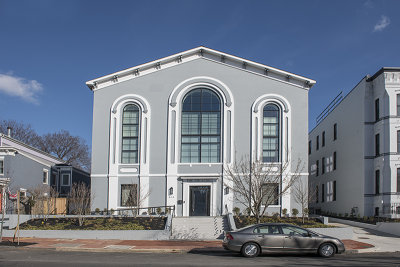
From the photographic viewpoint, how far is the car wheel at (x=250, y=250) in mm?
15734

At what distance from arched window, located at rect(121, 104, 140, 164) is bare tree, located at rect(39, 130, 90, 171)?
34.7m

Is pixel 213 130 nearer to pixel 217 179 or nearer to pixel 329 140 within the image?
pixel 217 179

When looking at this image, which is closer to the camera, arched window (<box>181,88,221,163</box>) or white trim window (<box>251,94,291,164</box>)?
white trim window (<box>251,94,291,164</box>)

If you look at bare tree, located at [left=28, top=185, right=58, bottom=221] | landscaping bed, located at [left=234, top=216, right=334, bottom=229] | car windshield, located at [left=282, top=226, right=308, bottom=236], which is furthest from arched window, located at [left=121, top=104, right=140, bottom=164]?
car windshield, located at [left=282, top=226, right=308, bottom=236]

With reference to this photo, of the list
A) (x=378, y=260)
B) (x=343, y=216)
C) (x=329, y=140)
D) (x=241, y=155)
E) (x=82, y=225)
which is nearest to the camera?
(x=378, y=260)

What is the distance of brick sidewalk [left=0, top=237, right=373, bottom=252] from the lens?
60.3 ft

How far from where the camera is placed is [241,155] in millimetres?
28609

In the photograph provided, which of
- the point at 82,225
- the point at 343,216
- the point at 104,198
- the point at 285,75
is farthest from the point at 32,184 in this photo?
the point at 343,216

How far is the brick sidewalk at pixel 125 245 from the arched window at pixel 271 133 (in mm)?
8869

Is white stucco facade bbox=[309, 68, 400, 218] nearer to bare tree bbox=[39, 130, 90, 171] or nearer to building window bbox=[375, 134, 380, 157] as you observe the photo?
building window bbox=[375, 134, 380, 157]

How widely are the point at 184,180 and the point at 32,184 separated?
14.4m

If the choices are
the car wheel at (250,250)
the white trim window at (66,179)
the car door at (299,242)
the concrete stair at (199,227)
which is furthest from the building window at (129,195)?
the car door at (299,242)

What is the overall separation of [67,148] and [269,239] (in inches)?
2071

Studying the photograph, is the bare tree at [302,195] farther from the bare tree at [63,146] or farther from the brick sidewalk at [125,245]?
the bare tree at [63,146]
